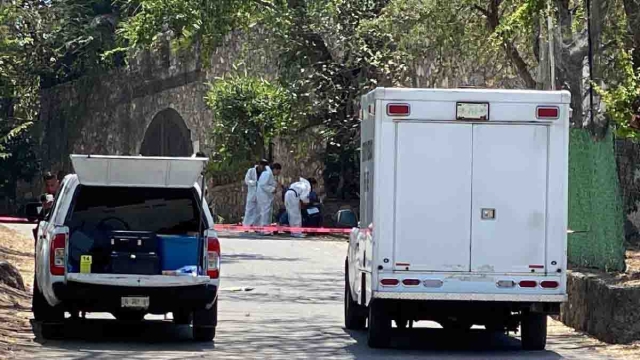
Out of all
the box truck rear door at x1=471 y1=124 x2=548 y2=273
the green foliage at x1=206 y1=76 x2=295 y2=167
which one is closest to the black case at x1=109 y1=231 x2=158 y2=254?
the box truck rear door at x1=471 y1=124 x2=548 y2=273

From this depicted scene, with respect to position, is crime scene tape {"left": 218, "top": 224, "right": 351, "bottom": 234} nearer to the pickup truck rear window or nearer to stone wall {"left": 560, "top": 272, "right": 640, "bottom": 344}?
stone wall {"left": 560, "top": 272, "right": 640, "bottom": 344}

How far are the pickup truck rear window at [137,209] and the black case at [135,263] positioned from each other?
596 millimetres

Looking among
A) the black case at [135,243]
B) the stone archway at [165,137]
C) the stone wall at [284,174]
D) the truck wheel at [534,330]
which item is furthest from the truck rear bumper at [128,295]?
the stone archway at [165,137]

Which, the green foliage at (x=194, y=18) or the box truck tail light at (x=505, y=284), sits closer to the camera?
the box truck tail light at (x=505, y=284)

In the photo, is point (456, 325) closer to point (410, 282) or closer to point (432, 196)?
point (410, 282)

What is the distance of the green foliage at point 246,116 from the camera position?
35.2m

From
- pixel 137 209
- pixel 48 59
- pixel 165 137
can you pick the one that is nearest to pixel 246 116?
pixel 165 137

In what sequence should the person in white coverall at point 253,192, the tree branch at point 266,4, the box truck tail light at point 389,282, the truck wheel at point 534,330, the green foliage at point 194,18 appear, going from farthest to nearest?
the person in white coverall at point 253,192, the tree branch at point 266,4, the green foliage at point 194,18, the truck wheel at point 534,330, the box truck tail light at point 389,282

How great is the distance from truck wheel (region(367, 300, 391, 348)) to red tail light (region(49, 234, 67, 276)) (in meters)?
2.98

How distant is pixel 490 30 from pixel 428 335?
10.9 m

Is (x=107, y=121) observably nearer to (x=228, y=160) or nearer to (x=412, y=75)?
(x=228, y=160)

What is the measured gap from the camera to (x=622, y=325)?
1435 cm

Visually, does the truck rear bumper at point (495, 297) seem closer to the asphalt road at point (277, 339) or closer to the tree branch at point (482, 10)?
the asphalt road at point (277, 339)

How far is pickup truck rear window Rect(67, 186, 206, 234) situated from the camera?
14266mm
